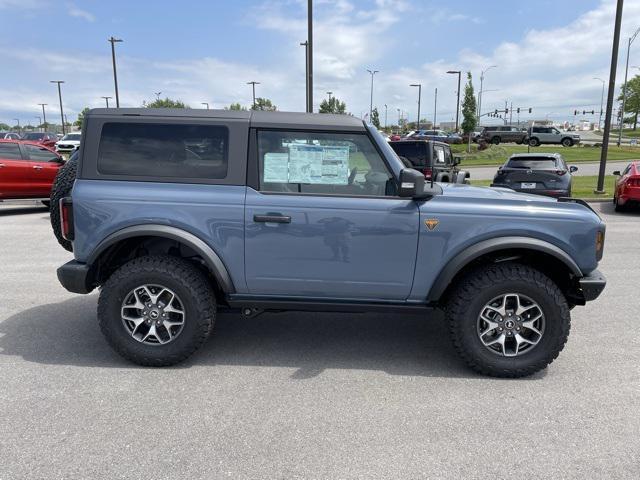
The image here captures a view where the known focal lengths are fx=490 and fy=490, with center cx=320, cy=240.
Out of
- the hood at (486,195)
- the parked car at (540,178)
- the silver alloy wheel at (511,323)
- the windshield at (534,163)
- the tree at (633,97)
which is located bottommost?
the silver alloy wheel at (511,323)

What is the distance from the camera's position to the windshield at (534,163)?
12.1 m

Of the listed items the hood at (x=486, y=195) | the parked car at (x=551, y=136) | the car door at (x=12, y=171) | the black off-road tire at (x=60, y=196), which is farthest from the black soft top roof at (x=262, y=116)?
the parked car at (x=551, y=136)

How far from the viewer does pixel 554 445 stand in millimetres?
2758

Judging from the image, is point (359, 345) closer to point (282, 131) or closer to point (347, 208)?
point (347, 208)

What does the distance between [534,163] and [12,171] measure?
40.4 ft

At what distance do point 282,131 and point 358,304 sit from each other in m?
1.39

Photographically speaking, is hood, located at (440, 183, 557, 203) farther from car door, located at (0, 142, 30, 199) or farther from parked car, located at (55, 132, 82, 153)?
parked car, located at (55, 132, 82, 153)

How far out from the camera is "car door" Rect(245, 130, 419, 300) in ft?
11.4

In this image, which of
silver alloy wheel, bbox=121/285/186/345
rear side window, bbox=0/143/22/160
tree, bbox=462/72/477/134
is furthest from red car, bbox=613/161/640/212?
tree, bbox=462/72/477/134

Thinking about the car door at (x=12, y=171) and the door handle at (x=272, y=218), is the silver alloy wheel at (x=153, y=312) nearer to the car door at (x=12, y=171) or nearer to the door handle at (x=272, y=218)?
the door handle at (x=272, y=218)

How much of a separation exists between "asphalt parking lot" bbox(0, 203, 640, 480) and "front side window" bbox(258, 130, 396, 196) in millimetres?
1377

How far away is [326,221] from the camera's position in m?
3.48

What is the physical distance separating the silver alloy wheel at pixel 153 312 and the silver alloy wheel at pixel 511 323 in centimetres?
224

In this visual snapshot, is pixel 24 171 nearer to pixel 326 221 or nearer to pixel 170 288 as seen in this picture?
pixel 170 288
